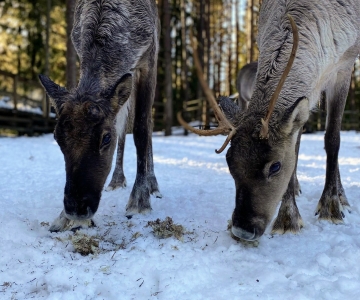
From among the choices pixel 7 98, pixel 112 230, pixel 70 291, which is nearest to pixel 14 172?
pixel 112 230

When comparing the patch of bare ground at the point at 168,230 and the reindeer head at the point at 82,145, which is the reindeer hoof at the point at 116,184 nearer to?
the patch of bare ground at the point at 168,230

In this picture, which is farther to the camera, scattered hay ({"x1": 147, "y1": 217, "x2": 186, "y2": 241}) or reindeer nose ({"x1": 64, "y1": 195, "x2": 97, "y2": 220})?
scattered hay ({"x1": 147, "y1": 217, "x2": 186, "y2": 241})

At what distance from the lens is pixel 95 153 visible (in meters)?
3.44

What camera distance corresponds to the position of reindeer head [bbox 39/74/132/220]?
3295mm

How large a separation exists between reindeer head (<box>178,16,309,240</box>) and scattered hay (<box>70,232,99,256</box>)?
1.11 meters

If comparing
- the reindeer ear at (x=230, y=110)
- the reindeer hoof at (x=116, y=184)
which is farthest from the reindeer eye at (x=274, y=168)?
the reindeer hoof at (x=116, y=184)

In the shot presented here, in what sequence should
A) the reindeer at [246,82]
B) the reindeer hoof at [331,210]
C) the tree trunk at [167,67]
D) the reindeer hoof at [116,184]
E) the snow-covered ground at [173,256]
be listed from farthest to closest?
the tree trunk at [167,67] → the reindeer at [246,82] → the reindeer hoof at [116,184] → the reindeer hoof at [331,210] → the snow-covered ground at [173,256]

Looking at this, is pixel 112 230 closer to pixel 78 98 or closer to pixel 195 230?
pixel 195 230

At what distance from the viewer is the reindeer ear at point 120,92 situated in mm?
3669

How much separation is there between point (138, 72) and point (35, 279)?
105 inches

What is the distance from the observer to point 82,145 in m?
3.35

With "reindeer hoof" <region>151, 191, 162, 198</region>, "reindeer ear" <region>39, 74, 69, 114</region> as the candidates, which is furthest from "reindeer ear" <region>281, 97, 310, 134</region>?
"reindeer hoof" <region>151, 191, 162, 198</region>

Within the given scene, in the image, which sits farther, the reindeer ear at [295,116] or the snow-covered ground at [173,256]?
the reindeer ear at [295,116]

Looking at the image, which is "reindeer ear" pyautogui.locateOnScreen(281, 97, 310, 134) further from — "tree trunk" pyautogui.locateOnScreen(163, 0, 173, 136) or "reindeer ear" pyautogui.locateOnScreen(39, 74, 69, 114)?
"tree trunk" pyautogui.locateOnScreen(163, 0, 173, 136)
